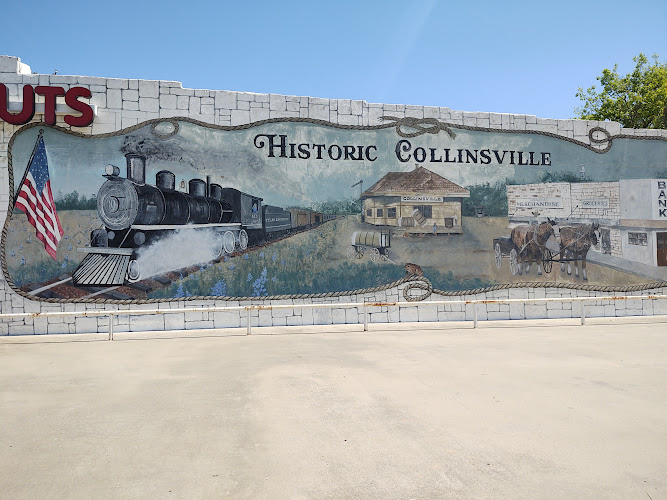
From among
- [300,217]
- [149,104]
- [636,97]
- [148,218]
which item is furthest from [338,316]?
[636,97]

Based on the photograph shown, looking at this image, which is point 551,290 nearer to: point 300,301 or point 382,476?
point 300,301

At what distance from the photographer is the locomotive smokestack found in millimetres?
11234

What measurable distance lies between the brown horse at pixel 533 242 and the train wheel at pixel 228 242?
720 cm

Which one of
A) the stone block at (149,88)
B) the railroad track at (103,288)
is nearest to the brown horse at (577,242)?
Result: the railroad track at (103,288)

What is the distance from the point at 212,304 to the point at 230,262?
102 cm

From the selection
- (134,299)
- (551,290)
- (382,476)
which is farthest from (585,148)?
(382,476)

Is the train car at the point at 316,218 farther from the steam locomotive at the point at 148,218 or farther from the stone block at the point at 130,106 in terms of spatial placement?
the stone block at the point at 130,106

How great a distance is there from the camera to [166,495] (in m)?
3.54

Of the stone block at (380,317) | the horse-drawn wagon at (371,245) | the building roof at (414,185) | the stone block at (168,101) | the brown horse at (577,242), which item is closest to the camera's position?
the stone block at (168,101)

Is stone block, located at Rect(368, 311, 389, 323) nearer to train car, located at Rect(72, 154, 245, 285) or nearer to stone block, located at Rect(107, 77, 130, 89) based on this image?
train car, located at Rect(72, 154, 245, 285)

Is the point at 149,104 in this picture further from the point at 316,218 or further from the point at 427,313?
the point at 427,313

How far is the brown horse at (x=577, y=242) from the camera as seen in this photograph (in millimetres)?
13852

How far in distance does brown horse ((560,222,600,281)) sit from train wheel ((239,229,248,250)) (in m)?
8.27

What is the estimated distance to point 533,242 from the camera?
13672 millimetres
